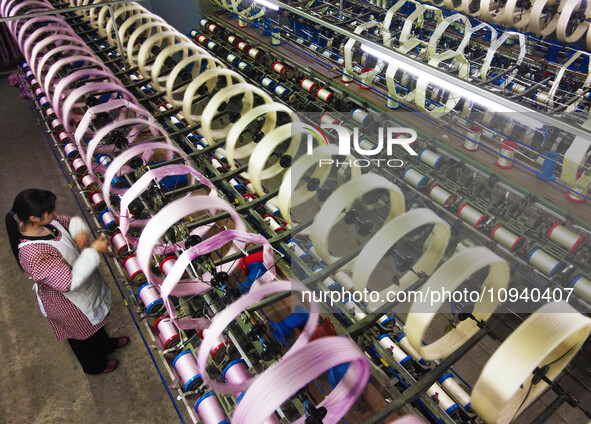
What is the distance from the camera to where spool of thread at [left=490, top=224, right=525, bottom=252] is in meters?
3.91

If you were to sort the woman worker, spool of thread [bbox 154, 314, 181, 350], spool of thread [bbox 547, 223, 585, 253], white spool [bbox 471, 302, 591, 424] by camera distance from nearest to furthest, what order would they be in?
white spool [bbox 471, 302, 591, 424] < the woman worker < spool of thread [bbox 154, 314, 181, 350] < spool of thread [bbox 547, 223, 585, 253]

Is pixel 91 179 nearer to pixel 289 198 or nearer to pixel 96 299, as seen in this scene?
pixel 96 299

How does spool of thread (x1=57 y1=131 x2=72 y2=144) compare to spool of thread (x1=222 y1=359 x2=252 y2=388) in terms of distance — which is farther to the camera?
spool of thread (x1=57 y1=131 x2=72 y2=144)

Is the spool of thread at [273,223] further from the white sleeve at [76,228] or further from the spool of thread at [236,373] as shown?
the white sleeve at [76,228]

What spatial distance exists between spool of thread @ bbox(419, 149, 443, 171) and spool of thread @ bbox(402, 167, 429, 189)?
24 cm

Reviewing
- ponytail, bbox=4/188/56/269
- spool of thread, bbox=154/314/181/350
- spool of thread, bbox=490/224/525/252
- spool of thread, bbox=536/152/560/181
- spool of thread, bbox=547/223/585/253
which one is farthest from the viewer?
spool of thread, bbox=536/152/560/181

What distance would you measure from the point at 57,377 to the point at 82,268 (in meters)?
1.72

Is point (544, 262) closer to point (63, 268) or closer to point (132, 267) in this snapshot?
point (132, 267)

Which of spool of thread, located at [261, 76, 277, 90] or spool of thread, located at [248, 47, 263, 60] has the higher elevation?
spool of thread, located at [248, 47, 263, 60]

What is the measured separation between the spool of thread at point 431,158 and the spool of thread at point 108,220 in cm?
339

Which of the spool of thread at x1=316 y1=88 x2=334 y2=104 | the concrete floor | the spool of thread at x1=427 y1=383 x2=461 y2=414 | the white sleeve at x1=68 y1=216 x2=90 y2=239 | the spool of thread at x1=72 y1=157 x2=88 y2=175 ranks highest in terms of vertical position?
the spool of thread at x1=316 y1=88 x2=334 y2=104

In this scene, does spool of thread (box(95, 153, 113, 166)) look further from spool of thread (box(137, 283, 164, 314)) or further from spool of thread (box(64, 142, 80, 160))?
spool of thread (box(137, 283, 164, 314))

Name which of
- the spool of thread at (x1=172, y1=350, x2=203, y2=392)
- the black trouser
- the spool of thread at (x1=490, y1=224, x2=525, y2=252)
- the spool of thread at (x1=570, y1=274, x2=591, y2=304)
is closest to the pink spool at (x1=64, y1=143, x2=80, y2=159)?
the black trouser

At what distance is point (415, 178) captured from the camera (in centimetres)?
467
